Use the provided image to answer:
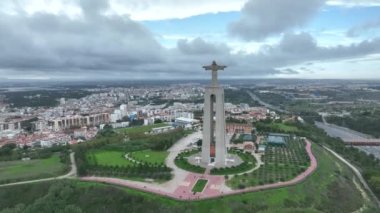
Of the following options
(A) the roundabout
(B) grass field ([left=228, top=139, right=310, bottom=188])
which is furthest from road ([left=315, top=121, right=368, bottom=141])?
(A) the roundabout

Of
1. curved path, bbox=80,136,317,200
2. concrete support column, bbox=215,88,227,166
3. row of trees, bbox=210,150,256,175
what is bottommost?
curved path, bbox=80,136,317,200

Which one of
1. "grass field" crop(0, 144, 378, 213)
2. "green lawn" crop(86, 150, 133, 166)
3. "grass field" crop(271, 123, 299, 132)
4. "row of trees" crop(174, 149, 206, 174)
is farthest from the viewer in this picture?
"grass field" crop(271, 123, 299, 132)

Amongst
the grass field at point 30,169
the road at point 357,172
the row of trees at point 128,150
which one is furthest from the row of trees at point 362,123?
the grass field at point 30,169

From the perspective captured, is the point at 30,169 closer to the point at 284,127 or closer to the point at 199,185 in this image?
the point at 199,185

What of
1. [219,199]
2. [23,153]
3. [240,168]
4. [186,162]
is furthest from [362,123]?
[23,153]

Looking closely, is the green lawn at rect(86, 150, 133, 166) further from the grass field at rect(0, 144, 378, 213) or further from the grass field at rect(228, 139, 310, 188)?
the grass field at rect(228, 139, 310, 188)

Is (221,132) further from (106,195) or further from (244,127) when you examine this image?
(244,127)

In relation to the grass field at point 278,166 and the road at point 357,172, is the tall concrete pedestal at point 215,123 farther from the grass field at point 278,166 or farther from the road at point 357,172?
the road at point 357,172
